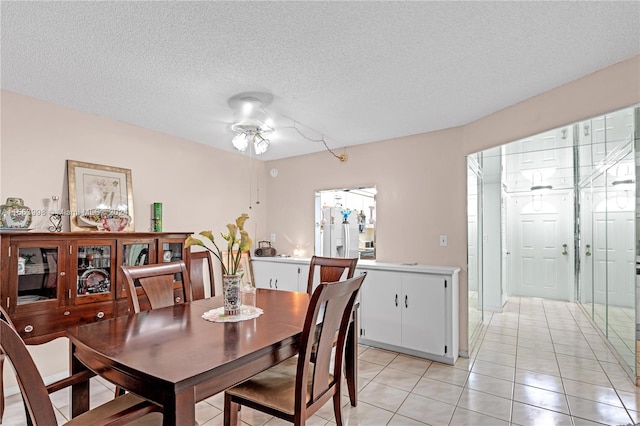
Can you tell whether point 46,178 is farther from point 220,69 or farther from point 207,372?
point 207,372

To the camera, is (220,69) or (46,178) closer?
(220,69)

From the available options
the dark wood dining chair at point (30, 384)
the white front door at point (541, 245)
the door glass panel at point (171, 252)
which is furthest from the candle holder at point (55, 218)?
the white front door at point (541, 245)

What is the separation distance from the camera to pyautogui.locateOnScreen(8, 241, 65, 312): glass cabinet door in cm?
227

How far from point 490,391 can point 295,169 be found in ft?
11.1

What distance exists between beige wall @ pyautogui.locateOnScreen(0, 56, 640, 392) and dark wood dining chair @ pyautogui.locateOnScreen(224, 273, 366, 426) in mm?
1981

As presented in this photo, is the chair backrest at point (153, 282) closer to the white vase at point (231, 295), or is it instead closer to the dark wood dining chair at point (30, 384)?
the white vase at point (231, 295)

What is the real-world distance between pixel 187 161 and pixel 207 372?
312cm

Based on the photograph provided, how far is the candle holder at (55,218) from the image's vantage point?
268 centimetres

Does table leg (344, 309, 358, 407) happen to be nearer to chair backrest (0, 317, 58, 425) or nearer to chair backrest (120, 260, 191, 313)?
chair backrest (120, 260, 191, 313)

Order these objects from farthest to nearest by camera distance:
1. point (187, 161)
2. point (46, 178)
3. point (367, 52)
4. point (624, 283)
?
point (187, 161) → point (624, 283) → point (46, 178) → point (367, 52)

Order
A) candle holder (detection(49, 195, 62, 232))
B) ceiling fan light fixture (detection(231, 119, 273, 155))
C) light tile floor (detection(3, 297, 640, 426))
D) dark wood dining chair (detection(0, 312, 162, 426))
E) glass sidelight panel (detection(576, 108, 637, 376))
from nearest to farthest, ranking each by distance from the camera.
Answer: dark wood dining chair (detection(0, 312, 162, 426)) → light tile floor (detection(3, 297, 640, 426)) → candle holder (detection(49, 195, 62, 232)) → glass sidelight panel (detection(576, 108, 637, 376)) → ceiling fan light fixture (detection(231, 119, 273, 155))

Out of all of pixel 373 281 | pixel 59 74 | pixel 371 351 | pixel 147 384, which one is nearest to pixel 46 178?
pixel 59 74

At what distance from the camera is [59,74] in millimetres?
2246

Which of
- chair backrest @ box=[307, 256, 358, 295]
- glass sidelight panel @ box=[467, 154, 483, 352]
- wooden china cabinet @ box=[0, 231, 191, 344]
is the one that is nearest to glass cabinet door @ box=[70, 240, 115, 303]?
wooden china cabinet @ box=[0, 231, 191, 344]
